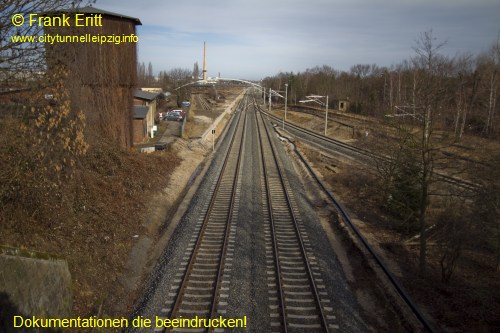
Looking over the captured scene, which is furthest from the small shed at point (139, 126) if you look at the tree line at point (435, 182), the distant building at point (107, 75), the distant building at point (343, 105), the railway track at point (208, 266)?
the distant building at point (343, 105)

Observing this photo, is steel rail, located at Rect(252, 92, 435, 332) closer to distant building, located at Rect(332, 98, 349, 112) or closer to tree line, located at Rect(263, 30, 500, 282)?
tree line, located at Rect(263, 30, 500, 282)

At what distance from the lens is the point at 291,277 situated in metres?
9.88

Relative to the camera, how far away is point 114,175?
16.6 metres

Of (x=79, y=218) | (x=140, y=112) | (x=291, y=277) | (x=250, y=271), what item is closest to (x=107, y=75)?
(x=140, y=112)

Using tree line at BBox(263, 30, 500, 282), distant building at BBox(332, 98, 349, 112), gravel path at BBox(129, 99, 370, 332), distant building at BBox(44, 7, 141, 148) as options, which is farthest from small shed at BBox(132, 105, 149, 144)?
distant building at BBox(332, 98, 349, 112)

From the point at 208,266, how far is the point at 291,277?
2.33m

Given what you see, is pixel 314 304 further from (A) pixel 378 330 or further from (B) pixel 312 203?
(B) pixel 312 203

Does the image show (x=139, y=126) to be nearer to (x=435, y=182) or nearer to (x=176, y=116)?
(x=176, y=116)

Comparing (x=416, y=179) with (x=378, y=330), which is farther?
(x=416, y=179)

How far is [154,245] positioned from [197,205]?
12.0ft

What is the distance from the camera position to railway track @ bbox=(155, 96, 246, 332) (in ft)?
27.8

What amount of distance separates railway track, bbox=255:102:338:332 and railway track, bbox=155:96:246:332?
4.01 feet

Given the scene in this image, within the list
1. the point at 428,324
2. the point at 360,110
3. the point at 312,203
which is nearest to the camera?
the point at 428,324

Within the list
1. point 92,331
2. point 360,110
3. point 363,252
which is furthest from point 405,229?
point 360,110
